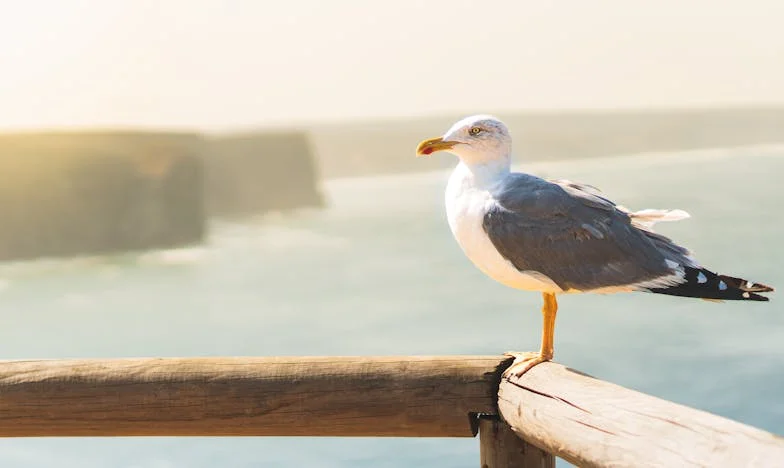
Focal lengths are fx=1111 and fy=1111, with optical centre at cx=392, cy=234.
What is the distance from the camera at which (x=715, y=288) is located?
62.1 inches

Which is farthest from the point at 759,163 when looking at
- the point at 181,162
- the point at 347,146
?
the point at 181,162

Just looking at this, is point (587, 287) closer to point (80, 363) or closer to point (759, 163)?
point (80, 363)

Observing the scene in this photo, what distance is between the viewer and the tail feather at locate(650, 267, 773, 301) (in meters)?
1.55

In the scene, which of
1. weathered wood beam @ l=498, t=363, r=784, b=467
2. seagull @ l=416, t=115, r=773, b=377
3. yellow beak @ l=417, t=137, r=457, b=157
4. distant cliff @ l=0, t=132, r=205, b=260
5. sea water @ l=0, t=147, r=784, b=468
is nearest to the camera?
weathered wood beam @ l=498, t=363, r=784, b=467

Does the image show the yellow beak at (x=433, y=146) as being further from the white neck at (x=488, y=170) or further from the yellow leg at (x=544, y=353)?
the yellow leg at (x=544, y=353)

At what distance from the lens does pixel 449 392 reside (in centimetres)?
150

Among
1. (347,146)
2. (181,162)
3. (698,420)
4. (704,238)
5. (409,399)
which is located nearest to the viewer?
(698,420)

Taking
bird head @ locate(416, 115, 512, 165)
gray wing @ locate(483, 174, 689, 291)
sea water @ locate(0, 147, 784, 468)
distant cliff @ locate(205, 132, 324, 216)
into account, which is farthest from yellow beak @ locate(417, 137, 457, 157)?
distant cliff @ locate(205, 132, 324, 216)

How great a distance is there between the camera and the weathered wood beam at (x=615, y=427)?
1.05m

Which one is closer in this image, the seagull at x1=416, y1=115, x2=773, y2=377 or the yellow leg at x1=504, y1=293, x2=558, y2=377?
the yellow leg at x1=504, y1=293, x2=558, y2=377

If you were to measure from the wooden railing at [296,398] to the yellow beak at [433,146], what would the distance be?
1.20 ft

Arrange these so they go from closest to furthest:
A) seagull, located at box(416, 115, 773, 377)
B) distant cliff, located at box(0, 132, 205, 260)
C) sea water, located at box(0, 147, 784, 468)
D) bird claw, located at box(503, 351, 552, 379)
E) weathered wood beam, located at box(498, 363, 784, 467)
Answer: weathered wood beam, located at box(498, 363, 784, 467), bird claw, located at box(503, 351, 552, 379), seagull, located at box(416, 115, 773, 377), sea water, located at box(0, 147, 784, 468), distant cliff, located at box(0, 132, 205, 260)

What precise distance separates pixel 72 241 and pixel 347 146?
5.30 metres

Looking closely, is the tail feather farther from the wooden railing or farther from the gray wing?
the wooden railing
